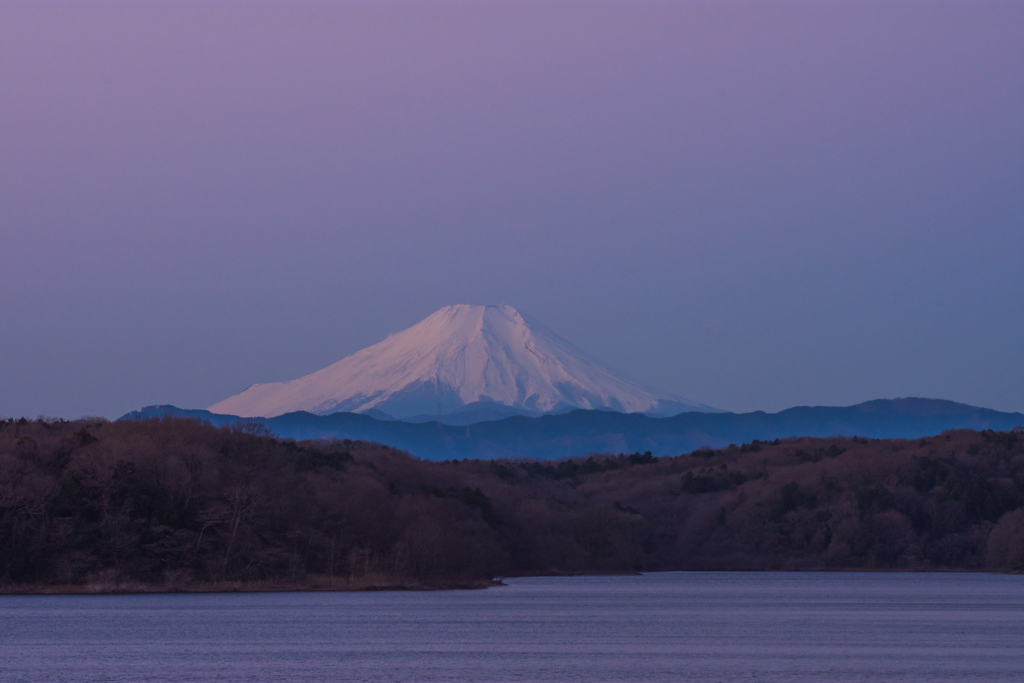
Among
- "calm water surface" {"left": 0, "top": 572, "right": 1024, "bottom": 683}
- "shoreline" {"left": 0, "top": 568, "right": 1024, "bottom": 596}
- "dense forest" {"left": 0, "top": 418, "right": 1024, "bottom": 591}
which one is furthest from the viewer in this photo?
"dense forest" {"left": 0, "top": 418, "right": 1024, "bottom": 591}

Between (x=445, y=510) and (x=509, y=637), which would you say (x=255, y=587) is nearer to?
(x=445, y=510)

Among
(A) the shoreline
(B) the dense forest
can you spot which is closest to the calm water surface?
(A) the shoreline

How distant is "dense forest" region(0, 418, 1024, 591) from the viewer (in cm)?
8012

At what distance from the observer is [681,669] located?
44.1 metres

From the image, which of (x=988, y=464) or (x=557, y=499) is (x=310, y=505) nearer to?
(x=557, y=499)

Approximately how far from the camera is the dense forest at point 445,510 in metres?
80.1

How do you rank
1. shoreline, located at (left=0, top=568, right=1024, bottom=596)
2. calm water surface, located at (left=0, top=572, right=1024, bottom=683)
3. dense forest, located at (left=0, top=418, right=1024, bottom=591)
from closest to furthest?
calm water surface, located at (left=0, top=572, right=1024, bottom=683) → shoreline, located at (left=0, top=568, right=1024, bottom=596) → dense forest, located at (left=0, top=418, right=1024, bottom=591)

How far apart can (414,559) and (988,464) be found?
82.3m

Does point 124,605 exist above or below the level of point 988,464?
below

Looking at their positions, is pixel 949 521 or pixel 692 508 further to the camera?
pixel 692 508

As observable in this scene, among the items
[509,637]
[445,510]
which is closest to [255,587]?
[445,510]

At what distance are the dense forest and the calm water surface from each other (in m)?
3.50

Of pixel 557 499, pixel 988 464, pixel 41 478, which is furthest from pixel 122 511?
pixel 988 464

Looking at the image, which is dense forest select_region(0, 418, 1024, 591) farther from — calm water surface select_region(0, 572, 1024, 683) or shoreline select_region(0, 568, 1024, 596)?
calm water surface select_region(0, 572, 1024, 683)
